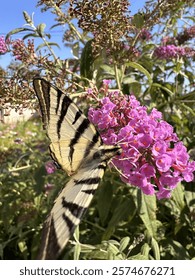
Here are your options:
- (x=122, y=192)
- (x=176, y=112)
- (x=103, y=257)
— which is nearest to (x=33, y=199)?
(x=122, y=192)

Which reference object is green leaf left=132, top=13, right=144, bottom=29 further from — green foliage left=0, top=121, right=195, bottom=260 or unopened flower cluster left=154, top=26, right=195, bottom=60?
unopened flower cluster left=154, top=26, right=195, bottom=60

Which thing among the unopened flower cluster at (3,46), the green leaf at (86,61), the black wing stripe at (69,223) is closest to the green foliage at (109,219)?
the green leaf at (86,61)

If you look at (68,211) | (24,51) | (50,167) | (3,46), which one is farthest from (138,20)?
(50,167)

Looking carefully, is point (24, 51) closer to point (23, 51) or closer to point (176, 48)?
point (23, 51)

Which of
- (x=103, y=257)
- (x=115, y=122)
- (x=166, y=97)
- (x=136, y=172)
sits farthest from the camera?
(x=166, y=97)

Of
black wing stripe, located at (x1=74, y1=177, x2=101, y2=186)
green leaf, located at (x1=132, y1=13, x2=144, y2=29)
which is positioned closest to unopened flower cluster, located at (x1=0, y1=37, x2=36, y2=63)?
green leaf, located at (x1=132, y1=13, x2=144, y2=29)

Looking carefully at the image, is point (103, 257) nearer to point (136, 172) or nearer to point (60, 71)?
point (136, 172)

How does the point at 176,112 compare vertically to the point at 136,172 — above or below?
above

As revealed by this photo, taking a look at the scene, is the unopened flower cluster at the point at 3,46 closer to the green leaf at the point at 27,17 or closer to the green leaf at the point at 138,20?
the green leaf at the point at 27,17
